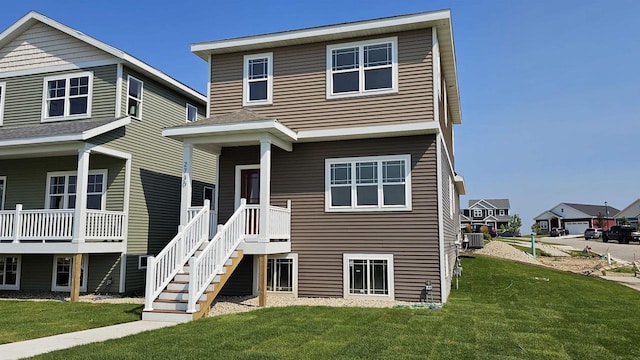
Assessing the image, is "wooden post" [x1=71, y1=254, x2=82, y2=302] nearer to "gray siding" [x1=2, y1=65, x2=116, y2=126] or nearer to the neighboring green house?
the neighboring green house

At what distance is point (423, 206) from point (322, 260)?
2.99 m

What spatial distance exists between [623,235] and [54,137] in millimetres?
50601

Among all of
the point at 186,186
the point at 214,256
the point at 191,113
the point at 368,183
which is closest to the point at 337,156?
the point at 368,183

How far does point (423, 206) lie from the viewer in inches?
460

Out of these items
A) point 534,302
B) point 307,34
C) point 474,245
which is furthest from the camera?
point 474,245

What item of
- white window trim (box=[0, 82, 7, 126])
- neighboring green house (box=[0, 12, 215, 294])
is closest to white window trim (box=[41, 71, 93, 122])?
neighboring green house (box=[0, 12, 215, 294])

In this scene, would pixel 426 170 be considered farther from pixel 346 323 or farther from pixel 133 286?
pixel 133 286

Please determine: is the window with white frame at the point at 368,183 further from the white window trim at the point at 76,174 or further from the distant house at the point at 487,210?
the distant house at the point at 487,210

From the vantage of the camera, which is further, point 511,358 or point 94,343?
point 94,343

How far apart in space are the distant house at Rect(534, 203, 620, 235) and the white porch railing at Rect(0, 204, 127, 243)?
8465 centimetres

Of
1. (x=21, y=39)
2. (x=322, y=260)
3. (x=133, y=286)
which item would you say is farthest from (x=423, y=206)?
(x=21, y=39)

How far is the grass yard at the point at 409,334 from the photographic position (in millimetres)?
6449

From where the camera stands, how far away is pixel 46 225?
42.8 feet

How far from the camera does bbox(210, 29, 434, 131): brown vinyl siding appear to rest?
1177cm
